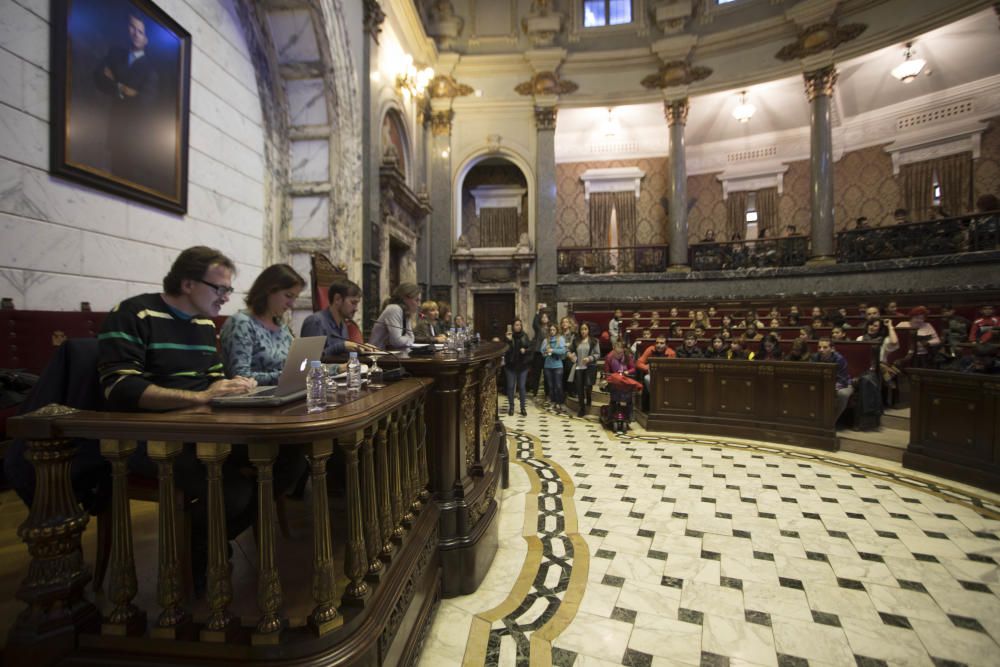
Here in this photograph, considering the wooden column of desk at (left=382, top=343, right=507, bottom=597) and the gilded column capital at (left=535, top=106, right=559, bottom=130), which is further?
the gilded column capital at (left=535, top=106, right=559, bottom=130)

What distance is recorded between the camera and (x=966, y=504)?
12.0ft

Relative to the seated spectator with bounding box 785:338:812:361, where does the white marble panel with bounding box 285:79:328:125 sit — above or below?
above

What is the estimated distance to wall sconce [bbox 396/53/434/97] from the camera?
8.89m

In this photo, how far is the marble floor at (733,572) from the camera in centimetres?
201

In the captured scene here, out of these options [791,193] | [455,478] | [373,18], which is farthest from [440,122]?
[455,478]

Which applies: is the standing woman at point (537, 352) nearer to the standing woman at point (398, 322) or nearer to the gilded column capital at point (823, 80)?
the standing woman at point (398, 322)

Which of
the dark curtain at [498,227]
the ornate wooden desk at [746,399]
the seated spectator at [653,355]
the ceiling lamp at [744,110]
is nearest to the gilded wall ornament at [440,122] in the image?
the dark curtain at [498,227]

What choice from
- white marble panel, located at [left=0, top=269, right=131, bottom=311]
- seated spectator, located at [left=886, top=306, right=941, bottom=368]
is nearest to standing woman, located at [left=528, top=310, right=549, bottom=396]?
seated spectator, located at [left=886, top=306, right=941, bottom=368]

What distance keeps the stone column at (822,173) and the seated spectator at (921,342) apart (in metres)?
3.29

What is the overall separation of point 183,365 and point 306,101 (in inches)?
242

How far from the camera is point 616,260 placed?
1258 cm

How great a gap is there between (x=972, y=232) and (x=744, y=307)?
414 centimetres

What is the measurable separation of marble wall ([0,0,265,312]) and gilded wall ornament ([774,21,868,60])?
11.5 meters

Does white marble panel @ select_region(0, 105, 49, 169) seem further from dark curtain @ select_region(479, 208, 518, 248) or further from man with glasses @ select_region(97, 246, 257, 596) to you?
dark curtain @ select_region(479, 208, 518, 248)
